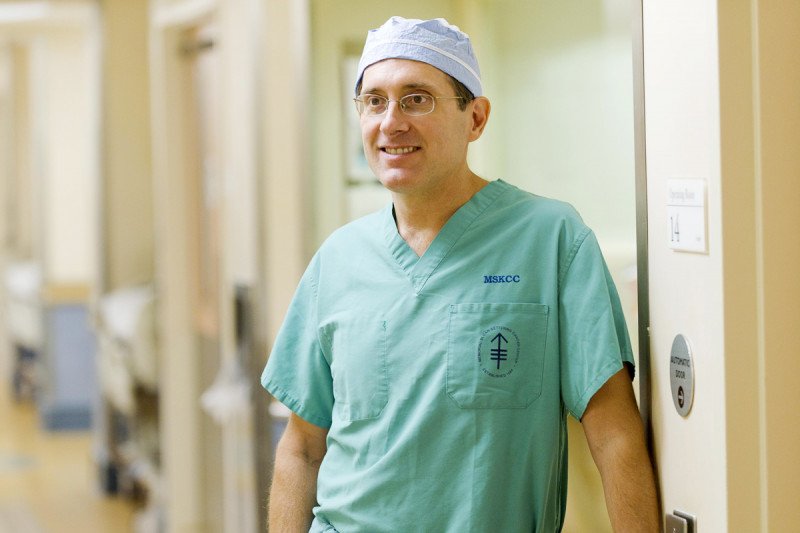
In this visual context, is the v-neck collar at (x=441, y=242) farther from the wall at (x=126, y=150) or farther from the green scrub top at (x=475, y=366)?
the wall at (x=126, y=150)

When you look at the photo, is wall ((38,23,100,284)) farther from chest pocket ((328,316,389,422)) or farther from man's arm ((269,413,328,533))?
chest pocket ((328,316,389,422))

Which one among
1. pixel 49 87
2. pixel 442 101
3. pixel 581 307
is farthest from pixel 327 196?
pixel 49 87

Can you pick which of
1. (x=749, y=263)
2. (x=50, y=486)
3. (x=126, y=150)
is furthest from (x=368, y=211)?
(x=50, y=486)

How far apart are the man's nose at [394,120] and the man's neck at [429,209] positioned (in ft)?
0.41

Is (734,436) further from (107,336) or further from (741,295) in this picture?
(107,336)

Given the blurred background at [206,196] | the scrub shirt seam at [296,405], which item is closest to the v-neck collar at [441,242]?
the blurred background at [206,196]

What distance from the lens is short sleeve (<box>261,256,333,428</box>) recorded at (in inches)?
78.9

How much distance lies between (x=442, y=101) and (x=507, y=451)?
1.90 ft

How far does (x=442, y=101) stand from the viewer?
1822mm

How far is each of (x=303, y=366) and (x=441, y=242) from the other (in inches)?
14.6

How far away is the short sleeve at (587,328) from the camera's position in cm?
164

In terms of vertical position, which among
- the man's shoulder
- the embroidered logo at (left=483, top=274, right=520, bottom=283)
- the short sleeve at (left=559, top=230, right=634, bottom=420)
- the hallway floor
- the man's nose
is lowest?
the hallway floor

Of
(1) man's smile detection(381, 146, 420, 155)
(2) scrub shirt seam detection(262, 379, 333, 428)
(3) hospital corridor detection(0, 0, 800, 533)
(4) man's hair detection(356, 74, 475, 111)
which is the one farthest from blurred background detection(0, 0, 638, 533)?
(2) scrub shirt seam detection(262, 379, 333, 428)

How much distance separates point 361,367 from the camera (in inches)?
72.9
